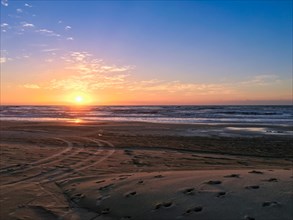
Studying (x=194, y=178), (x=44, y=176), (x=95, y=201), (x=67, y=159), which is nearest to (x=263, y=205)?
(x=194, y=178)

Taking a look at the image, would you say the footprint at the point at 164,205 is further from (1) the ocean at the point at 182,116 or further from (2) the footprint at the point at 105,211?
(1) the ocean at the point at 182,116

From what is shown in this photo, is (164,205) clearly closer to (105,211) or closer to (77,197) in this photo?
(105,211)

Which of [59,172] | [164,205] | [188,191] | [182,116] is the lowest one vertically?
[59,172]

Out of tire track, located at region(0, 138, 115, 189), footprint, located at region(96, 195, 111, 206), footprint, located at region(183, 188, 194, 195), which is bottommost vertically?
tire track, located at region(0, 138, 115, 189)

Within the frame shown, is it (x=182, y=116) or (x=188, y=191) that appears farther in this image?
(x=182, y=116)

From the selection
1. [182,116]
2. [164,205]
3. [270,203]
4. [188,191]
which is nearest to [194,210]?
[164,205]

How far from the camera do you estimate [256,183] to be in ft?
19.4

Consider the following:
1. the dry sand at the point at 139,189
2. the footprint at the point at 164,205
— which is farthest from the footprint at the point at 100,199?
the footprint at the point at 164,205

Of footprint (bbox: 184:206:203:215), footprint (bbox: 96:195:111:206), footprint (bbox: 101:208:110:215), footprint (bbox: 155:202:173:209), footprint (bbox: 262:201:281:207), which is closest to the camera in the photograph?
footprint (bbox: 262:201:281:207)

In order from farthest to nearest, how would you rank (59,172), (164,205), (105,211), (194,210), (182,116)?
(182,116) → (59,172) → (105,211) → (164,205) → (194,210)

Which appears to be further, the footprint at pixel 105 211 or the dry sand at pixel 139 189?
the footprint at pixel 105 211

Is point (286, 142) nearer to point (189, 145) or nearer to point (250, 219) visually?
point (189, 145)

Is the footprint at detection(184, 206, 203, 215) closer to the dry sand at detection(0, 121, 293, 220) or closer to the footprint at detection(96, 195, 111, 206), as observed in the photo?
the dry sand at detection(0, 121, 293, 220)

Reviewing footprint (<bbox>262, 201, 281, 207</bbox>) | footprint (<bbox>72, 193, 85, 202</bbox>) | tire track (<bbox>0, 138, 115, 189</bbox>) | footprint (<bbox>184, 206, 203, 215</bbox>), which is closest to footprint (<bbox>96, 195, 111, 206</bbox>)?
footprint (<bbox>72, 193, 85, 202</bbox>)
